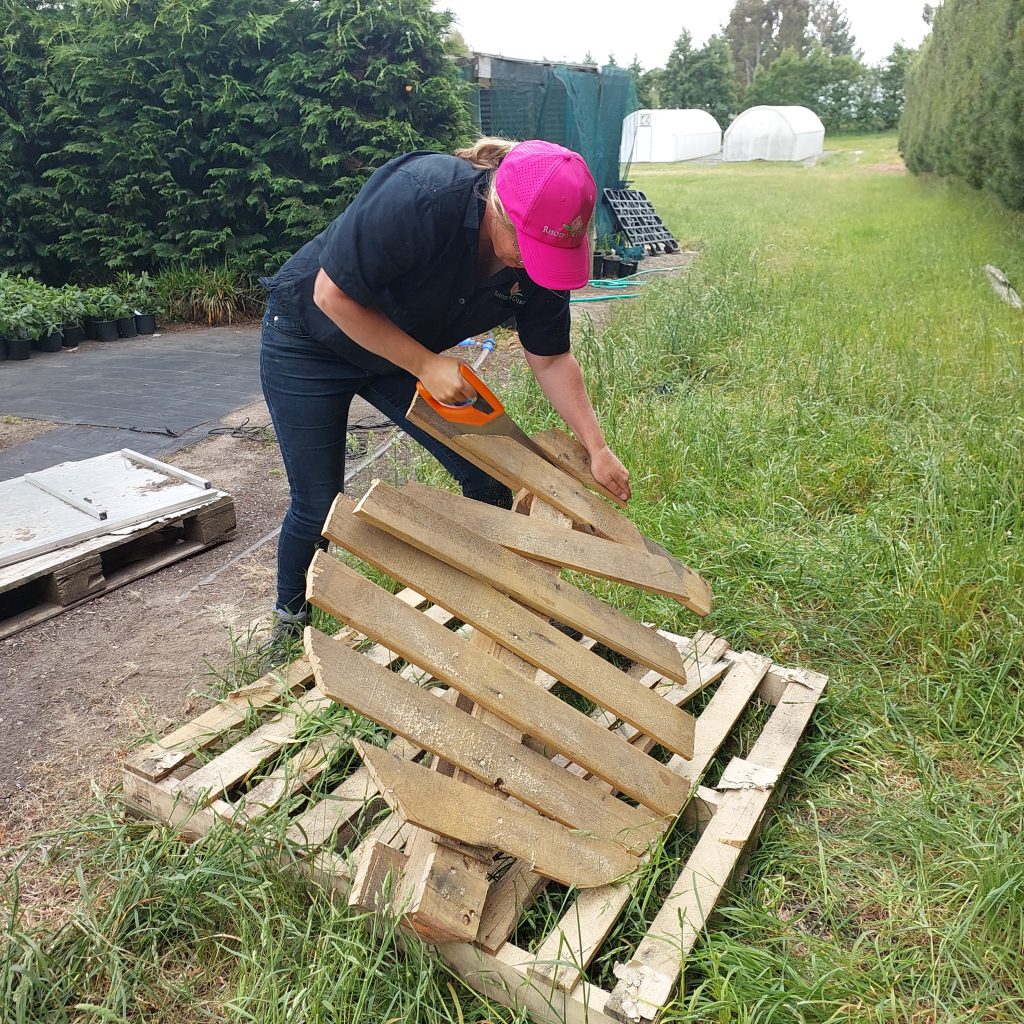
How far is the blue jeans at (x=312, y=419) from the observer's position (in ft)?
7.70

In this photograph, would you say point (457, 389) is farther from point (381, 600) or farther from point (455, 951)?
point (455, 951)

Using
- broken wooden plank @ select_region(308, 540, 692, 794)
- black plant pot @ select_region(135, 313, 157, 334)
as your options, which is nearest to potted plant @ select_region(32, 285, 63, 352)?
black plant pot @ select_region(135, 313, 157, 334)

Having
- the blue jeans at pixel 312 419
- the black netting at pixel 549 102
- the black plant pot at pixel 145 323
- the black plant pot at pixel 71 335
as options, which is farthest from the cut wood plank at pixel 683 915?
the black netting at pixel 549 102

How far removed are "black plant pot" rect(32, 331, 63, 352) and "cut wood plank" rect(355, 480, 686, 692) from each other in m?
6.81

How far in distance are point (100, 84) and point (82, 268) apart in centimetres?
182

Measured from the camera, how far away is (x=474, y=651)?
5.81 feet

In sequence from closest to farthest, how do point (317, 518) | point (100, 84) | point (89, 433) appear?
1. point (317, 518)
2. point (89, 433)
3. point (100, 84)

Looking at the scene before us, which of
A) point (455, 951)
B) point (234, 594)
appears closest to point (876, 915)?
point (455, 951)

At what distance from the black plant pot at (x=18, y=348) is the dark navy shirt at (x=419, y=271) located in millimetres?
5791

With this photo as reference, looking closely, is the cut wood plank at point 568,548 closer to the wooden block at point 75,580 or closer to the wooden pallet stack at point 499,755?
the wooden pallet stack at point 499,755

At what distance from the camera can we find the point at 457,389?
1956 mm

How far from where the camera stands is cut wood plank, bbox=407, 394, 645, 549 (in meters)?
2.00

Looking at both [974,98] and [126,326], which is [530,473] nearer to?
[126,326]

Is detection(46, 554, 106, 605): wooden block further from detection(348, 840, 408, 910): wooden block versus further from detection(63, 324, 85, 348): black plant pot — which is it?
detection(63, 324, 85, 348): black plant pot
